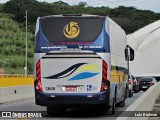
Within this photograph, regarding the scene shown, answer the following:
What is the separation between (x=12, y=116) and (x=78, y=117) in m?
2.21

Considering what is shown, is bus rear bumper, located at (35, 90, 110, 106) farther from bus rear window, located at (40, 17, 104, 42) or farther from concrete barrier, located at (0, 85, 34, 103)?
concrete barrier, located at (0, 85, 34, 103)

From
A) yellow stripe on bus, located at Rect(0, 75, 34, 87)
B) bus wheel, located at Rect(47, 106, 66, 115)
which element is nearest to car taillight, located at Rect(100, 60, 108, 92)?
bus wheel, located at Rect(47, 106, 66, 115)

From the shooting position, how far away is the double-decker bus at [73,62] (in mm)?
17141

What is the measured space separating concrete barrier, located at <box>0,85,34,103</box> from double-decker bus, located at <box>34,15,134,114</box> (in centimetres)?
886

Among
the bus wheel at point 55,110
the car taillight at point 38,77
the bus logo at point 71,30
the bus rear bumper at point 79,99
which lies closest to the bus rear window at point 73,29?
the bus logo at point 71,30

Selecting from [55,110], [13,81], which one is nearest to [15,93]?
[13,81]

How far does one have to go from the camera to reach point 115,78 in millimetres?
18938

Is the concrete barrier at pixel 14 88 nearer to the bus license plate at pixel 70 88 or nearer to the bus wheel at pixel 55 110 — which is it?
the bus wheel at pixel 55 110

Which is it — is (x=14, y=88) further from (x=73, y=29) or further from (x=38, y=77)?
(x=73, y=29)

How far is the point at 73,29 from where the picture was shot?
57.6 feet

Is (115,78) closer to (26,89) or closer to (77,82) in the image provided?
(77,82)

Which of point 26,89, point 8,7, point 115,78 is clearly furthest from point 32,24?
point 115,78

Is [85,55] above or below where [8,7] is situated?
below

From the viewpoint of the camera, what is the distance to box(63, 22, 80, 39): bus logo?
17484 mm
